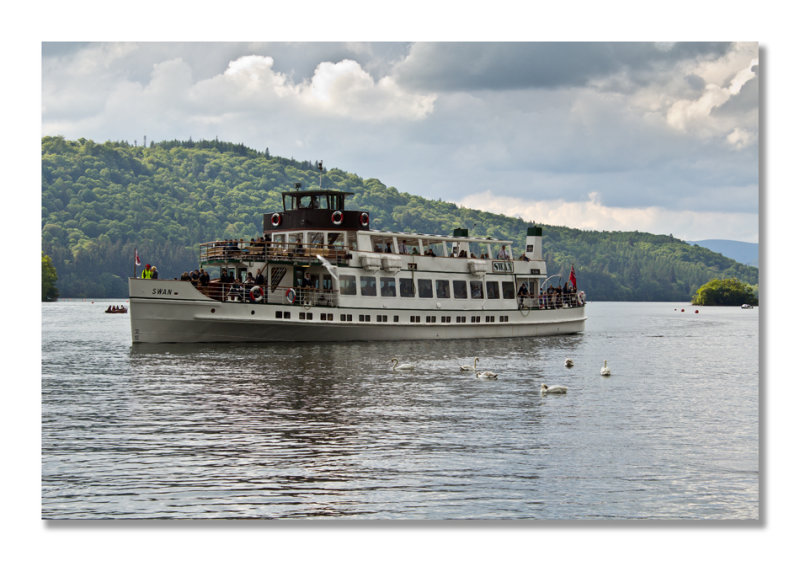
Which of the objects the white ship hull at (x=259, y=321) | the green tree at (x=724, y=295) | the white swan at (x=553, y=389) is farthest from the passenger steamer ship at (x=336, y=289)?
the green tree at (x=724, y=295)

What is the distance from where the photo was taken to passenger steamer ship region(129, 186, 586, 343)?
38.9m

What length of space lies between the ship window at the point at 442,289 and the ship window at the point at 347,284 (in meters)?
5.29

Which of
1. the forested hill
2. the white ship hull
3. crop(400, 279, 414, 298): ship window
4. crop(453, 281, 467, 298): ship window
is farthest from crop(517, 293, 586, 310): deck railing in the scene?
crop(400, 279, 414, 298): ship window

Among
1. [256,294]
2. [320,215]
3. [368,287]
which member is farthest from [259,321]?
[320,215]

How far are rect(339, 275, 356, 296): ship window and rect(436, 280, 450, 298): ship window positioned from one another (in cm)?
529

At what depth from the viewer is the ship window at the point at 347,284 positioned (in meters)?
43.3

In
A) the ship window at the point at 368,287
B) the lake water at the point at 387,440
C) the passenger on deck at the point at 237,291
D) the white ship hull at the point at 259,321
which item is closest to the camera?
the lake water at the point at 387,440

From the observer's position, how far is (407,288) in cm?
4578

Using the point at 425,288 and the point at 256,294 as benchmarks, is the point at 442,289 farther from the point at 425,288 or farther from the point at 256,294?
the point at 256,294

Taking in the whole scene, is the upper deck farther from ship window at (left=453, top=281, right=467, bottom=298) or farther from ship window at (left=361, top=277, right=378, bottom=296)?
ship window at (left=453, top=281, right=467, bottom=298)

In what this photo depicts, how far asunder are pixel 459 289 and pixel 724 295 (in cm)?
8252

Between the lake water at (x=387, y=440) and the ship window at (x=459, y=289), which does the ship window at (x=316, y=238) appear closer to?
the ship window at (x=459, y=289)

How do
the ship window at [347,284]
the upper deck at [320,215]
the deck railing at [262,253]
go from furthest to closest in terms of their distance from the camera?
1. the upper deck at [320,215]
2. the ship window at [347,284]
3. the deck railing at [262,253]

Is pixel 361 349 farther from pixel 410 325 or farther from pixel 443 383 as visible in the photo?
pixel 443 383
